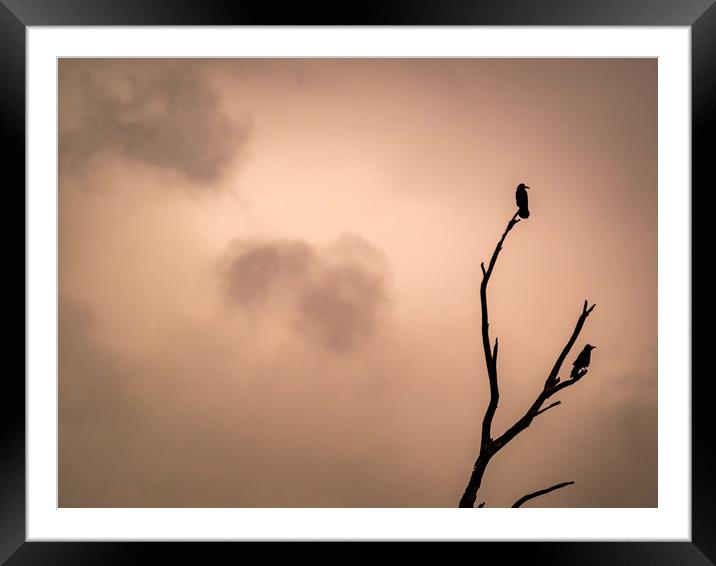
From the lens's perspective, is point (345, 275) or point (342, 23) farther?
point (345, 275)

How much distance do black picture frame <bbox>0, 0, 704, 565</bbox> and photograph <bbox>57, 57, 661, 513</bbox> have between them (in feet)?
2.54

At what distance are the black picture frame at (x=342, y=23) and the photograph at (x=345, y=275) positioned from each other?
2.54ft

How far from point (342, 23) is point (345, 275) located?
875 mm

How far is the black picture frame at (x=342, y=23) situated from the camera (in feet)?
2.16

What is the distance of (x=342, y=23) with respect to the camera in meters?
0.67

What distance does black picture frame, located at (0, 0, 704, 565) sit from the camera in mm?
658

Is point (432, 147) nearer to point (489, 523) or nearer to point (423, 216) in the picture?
point (423, 216)

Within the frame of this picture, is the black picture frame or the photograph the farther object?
the photograph

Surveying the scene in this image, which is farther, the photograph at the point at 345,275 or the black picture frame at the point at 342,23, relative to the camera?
the photograph at the point at 345,275

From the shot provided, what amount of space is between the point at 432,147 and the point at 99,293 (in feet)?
3.40

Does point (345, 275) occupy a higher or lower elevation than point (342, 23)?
lower

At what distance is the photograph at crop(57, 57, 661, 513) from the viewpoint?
146cm

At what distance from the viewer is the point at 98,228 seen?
1447mm

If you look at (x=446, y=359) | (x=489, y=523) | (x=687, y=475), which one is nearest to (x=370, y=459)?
(x=446, y=359)
